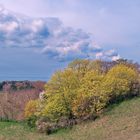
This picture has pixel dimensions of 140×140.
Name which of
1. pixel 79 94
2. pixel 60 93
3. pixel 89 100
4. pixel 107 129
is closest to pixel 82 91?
pixel 79 94

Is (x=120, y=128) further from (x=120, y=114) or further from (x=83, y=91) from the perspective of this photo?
(x=83, y=91)

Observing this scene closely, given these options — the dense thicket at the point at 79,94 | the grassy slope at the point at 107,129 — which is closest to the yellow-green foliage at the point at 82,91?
the dense thicket at the point at 79,94

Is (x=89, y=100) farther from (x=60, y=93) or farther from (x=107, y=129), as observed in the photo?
(x=107, y=129)

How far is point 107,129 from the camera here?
38.7 meters

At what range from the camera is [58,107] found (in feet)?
147

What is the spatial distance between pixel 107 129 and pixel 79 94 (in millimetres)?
6601

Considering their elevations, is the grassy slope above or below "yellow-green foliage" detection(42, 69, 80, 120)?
below

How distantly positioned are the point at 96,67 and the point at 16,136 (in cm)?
1294

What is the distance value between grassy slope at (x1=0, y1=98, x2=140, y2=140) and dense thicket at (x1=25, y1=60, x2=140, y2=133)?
1289 millimetres

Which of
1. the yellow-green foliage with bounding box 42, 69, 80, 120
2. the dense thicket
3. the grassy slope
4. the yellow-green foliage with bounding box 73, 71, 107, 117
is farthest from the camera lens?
the yellow-green foliage with bounding box 42, 69, 80, 120

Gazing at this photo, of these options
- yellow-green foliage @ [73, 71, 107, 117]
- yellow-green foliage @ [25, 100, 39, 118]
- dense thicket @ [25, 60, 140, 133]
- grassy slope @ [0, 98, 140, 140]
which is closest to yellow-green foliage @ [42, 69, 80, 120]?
dense thicket @ [25, 60, 140, 133]

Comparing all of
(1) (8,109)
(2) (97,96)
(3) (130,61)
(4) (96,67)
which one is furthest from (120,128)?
(1) (8,109)

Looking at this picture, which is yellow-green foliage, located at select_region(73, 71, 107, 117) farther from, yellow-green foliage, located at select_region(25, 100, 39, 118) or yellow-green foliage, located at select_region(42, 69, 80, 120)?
yellow-green foliage, located at select_region(25, 100, 39, 118)

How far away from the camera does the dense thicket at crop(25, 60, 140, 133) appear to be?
43.3m
